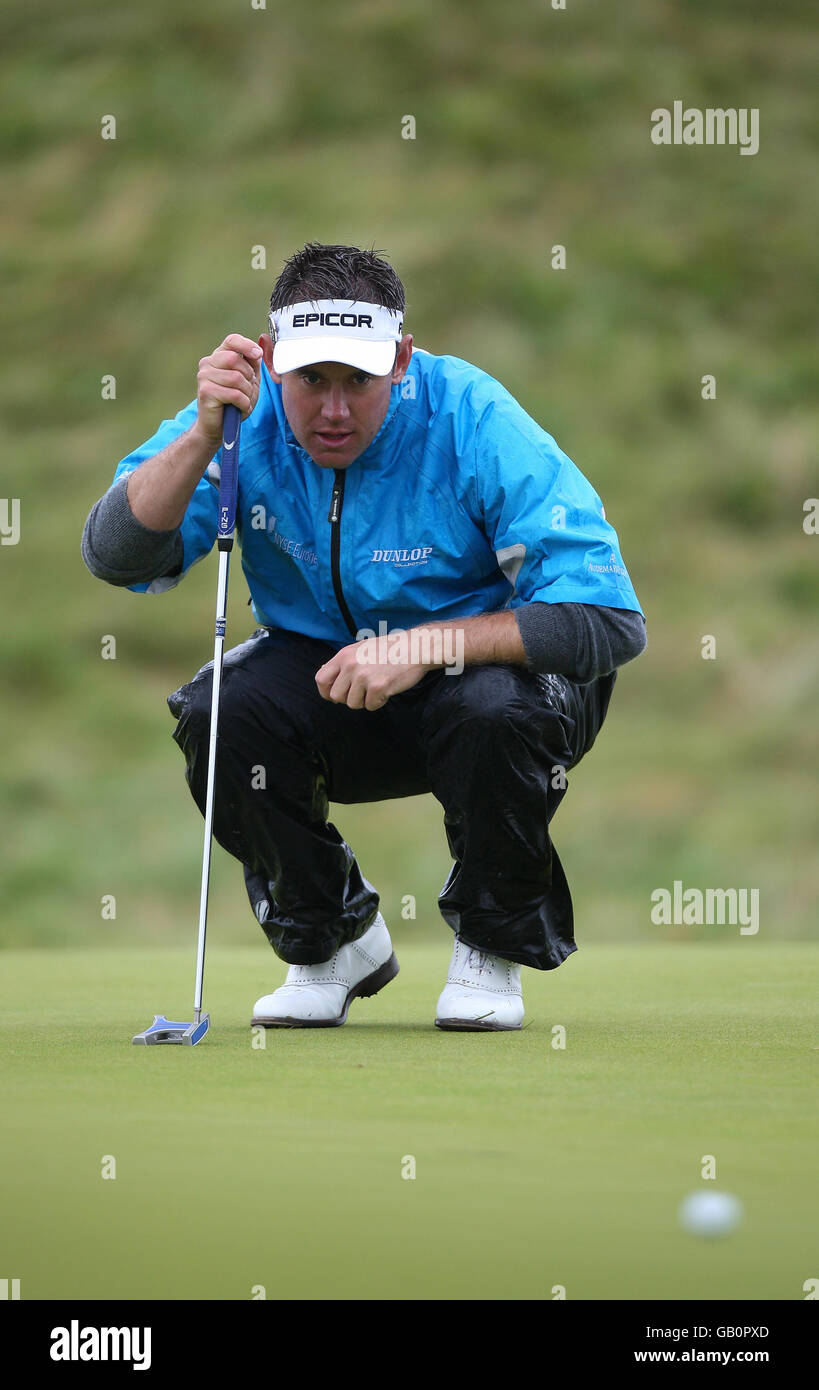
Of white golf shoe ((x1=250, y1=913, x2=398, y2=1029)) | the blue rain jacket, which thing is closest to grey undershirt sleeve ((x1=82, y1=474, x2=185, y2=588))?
the blue rain jacket

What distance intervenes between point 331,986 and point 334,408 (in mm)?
Answer: 768

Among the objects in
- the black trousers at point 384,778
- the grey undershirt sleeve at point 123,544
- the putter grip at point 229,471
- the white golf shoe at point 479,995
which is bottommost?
the white golf shoe at point 479,995

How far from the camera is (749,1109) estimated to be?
1701 millimetres

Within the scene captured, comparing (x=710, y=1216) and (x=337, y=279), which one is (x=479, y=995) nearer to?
(x=337, y=279)

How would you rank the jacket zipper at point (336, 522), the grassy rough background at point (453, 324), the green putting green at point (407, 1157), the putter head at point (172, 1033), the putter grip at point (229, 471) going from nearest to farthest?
the green putting green at point (407, 1157) → the putter head at point (172, 1033) → the putter grip at point (229, 471) → the jacket zipper at point (336, 522) → the grassy rough background at point (453, 324)

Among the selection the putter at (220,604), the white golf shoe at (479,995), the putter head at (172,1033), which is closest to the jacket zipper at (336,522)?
the putter at (220,604)

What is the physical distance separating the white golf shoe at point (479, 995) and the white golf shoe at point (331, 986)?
0.16m

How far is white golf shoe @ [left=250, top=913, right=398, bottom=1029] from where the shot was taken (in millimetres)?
2389

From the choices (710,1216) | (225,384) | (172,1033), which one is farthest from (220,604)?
(710,1216)

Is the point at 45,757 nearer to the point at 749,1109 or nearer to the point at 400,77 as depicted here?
the point at 400,77

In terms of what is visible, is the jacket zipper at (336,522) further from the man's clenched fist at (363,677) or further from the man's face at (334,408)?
the man's clenched fist at (363,677)

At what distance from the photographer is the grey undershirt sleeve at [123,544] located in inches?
90.8
